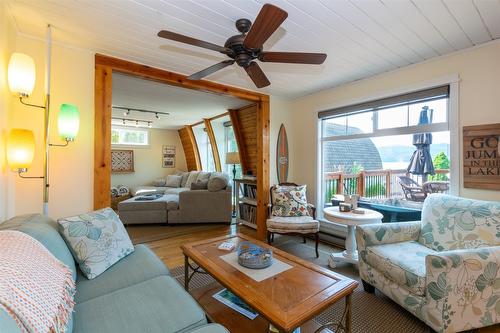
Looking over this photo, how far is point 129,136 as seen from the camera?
22.5 ft

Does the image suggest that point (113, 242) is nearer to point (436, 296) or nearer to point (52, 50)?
point (52, 50)

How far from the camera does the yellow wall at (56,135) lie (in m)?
2.04

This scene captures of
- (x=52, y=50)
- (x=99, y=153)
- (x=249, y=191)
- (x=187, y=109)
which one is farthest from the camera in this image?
(x=187, y=109)

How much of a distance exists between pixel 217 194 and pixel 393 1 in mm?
3798

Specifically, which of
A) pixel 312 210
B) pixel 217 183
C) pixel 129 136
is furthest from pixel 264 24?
pixel 129 136

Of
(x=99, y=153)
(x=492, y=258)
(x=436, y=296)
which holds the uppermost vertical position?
(x=99, y=153)

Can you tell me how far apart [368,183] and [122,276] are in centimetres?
315

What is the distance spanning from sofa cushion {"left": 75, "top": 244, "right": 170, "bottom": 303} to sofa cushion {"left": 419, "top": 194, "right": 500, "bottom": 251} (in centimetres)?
237

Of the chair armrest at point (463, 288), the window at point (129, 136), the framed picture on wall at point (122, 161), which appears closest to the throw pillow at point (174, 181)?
the framed picture on wall at point (122, 161)

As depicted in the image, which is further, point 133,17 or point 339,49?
point 339,49

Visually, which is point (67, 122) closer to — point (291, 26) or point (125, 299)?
point (125, 299)

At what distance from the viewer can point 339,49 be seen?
2293 mm

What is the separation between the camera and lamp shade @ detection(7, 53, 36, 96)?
1639 mm

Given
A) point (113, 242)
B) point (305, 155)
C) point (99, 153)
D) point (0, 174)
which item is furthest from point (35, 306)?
point (305, 155)
